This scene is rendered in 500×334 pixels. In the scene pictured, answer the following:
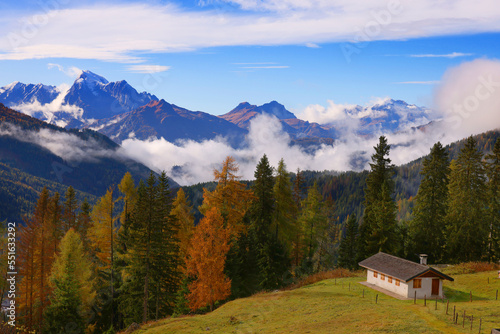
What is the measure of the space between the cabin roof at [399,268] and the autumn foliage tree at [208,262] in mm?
17387

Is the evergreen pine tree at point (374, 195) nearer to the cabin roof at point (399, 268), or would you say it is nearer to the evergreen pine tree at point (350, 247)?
the cabin roof at point (399, 268)

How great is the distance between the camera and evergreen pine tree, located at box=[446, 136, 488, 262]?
5631 cm

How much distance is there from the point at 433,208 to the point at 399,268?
20880mm

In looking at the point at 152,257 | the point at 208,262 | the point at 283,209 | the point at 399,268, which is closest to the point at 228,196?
the point at 283,209

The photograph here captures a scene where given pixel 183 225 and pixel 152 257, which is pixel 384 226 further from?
pixel 152 257

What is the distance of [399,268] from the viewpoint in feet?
143

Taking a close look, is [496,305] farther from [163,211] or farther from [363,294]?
[163,211]

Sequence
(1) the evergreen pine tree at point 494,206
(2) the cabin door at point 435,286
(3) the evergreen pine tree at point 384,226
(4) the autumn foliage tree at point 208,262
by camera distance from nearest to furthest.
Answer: (2) the cabin door at point 435,286
(4) the autumn foliage tree at point 208,262
(3) the evergreen pine tree at point 384,226
(1) the evergreen pine tree at point 494,206

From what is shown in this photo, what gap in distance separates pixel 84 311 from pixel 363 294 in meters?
31.2

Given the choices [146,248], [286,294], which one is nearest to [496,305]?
[286,294]

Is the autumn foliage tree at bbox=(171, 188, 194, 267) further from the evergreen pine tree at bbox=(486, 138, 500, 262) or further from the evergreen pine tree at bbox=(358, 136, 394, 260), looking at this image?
the evergreen pine tree at bbox=(486, 138, 500, 262)

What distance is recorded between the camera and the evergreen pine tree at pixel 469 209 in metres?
56.3

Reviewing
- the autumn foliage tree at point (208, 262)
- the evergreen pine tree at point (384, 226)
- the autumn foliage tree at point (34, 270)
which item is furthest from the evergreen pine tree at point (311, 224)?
the autumn foliage tree at point (34, 270)

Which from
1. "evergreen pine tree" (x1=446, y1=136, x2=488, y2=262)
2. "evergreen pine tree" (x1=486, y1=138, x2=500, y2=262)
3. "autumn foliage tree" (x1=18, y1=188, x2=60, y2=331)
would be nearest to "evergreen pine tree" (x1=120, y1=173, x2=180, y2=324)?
"autumn foliage tree" (x1=18, y1=188, x2=60, y2=331)
